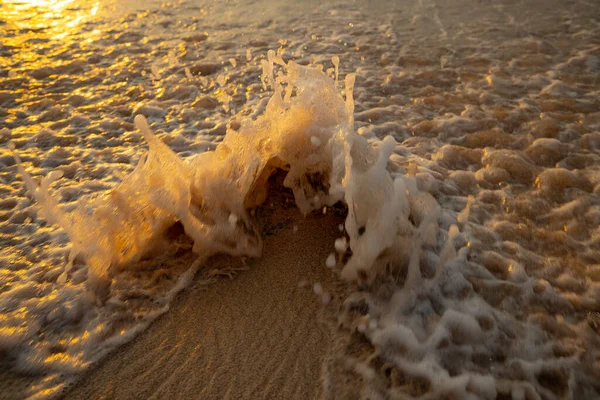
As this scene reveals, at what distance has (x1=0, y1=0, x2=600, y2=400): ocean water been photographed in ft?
5.79

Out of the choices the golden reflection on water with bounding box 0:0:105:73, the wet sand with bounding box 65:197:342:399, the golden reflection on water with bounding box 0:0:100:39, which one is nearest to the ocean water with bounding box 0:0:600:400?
the wet sand with bounding box 65:197:342:399

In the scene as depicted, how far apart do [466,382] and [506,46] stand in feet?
12.5

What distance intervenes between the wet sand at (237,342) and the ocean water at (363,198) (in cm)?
8

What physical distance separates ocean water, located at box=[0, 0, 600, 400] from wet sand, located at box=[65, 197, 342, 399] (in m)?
0.08

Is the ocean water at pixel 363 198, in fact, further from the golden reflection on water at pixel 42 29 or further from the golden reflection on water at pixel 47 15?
the golden reflection on water at pixel 47 15

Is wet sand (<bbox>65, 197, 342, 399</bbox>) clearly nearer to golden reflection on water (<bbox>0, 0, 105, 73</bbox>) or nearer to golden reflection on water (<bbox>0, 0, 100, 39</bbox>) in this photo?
golden reflection on water (<bbox>0, 0, 105, 73</bbox>)

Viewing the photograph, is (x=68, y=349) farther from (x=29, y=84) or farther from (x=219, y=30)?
(x=219, y=30)

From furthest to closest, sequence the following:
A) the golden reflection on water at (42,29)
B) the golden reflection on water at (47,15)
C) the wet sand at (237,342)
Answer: the golden reflection on water at (47,15)
the golden reflection on water at (42,29)
the wet sand at (237,342)

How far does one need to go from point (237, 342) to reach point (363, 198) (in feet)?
2.84

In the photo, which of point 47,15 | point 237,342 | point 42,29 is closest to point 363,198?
point 237,342

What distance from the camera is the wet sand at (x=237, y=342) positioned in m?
1.65

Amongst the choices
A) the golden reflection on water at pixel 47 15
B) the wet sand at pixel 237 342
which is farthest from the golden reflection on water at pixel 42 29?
the wet sand at pixel 237 342

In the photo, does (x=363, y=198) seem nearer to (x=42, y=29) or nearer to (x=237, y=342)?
(x=237, y=342)

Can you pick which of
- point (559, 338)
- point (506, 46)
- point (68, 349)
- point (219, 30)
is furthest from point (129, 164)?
point (506, 46)
